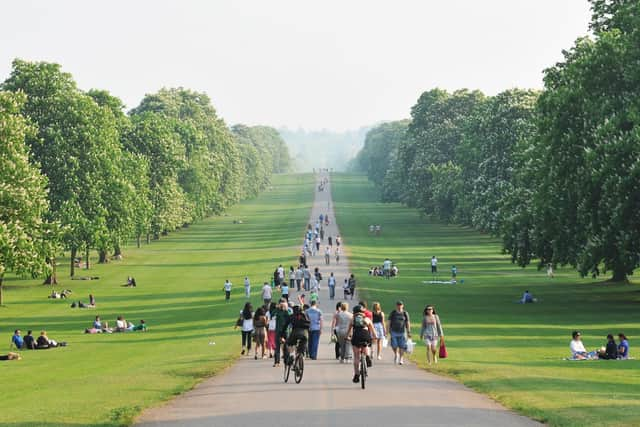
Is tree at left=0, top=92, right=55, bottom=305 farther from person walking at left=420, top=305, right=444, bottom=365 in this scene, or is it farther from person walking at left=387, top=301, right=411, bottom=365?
person walking at left=420, top=305, right=444, bottom=365

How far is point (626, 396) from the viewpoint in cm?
2731

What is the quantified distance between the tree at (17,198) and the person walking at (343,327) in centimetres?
3075

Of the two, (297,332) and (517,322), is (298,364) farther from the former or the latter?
(517,322)

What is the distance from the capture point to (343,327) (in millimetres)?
33594

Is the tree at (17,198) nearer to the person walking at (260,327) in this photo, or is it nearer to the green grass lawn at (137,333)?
the green grass lawn at (137,333)

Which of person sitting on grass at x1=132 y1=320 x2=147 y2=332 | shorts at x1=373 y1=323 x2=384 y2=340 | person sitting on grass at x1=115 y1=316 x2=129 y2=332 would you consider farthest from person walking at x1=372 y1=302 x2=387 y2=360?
person sitting on grass at x1=115 y1=316 x2=129 y2=332

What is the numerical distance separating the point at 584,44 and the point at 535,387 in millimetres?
46296

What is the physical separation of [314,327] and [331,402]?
10.3 m

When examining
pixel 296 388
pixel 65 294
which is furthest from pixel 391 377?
pixel 65 294

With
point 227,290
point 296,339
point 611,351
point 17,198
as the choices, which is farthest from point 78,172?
point 296,339

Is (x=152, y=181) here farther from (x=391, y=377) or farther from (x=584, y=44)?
Result: (x=391, y=377)

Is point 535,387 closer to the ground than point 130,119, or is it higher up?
closer to the ground

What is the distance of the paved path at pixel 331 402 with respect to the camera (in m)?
22.9

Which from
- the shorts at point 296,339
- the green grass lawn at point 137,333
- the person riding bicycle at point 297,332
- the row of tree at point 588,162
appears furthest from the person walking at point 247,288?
the shorts at point 296,339
